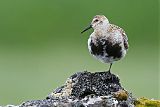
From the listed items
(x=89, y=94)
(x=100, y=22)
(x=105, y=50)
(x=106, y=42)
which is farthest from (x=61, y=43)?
(x=89, y=94)

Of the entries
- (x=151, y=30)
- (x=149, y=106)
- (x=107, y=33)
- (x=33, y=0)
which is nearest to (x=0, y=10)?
(x=33, y=0)

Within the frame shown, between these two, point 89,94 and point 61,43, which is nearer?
point 89,94

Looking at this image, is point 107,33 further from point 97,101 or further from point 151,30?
point 151,30

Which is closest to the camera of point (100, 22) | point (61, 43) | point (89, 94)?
point (89, 94)

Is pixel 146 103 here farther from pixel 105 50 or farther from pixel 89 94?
pixel 105 50

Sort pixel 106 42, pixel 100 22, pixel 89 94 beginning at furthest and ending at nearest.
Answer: pixel 100 22 → pixel 106 42 → pixel 89 94

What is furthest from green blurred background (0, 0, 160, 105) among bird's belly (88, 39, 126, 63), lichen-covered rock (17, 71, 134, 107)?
lichen-covered rock (17, 71, 134, 107)

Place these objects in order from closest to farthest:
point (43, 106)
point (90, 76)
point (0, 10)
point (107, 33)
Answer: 1. point (43, 106)
2. point (90, 76)
3. point (107, 33)
4. point (0, 10)
